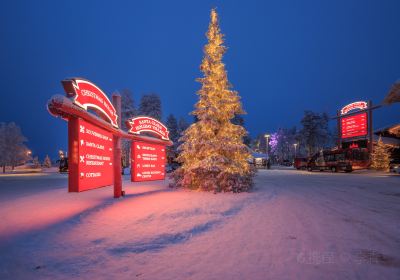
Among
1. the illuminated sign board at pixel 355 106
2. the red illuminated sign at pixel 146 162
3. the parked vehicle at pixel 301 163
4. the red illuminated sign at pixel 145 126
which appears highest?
the illuminated sign board at pixel 355 106

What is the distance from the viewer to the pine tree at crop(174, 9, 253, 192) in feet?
47.6

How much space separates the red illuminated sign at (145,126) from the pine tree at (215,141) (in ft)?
7.19

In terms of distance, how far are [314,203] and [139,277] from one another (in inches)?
328

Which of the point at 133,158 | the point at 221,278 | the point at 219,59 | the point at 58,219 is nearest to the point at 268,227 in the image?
the point at 221,278

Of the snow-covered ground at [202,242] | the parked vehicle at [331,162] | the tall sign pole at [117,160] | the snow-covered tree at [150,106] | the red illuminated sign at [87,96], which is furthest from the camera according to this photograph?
the snow-covered tree at [150,106]

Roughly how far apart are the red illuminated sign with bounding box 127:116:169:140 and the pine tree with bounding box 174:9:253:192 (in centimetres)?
219

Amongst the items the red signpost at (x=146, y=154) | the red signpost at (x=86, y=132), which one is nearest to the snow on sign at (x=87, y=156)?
the red signpost at (x=86, y=132)

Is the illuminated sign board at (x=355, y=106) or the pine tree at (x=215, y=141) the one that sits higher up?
the illuminated sign board at (x=355, y=106)

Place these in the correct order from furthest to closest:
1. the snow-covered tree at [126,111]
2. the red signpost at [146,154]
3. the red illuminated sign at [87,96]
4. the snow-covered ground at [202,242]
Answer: the snow-covered tree at [126,111]
the red signpost at [146,154]
the red illuminated sign at [87,96]
the snow-covered ground at [202,242]

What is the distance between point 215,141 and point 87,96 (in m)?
8.25

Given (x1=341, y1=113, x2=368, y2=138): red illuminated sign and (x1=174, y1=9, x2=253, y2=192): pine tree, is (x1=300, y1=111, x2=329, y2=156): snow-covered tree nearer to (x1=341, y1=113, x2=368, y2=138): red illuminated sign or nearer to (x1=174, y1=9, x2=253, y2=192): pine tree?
(x1=341, y1=113, x2=368, y2=138): red illuminated sign

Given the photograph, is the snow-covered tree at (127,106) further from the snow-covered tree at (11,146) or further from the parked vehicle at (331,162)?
the snow-covered tree at (11,146)

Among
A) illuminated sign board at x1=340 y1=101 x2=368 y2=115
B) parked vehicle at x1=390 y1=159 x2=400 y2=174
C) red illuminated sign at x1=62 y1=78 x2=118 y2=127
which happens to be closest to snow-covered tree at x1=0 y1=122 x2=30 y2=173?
red illuminated sign at x1=62 y1=78 x2=118 y2=127

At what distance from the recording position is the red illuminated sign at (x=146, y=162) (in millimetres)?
14805
